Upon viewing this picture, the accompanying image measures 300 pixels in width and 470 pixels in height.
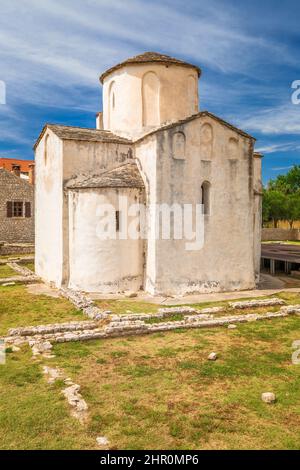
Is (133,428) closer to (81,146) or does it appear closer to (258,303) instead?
(258,303)

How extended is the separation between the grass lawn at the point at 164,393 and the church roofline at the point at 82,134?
9.04m

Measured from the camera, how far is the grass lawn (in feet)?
17.1

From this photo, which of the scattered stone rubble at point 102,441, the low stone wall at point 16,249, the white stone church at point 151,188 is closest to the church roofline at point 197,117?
the white stone church at point 151,188

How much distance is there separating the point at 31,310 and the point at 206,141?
899 cm

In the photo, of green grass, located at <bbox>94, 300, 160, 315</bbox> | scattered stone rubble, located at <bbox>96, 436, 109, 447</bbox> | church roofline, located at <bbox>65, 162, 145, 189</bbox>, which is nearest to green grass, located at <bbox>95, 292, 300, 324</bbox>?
green grass, located at <bbox>94, 300, 160, 315</bbox>

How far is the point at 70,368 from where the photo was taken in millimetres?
7660

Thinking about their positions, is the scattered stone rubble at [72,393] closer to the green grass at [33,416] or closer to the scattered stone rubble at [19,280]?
the green grass at [33,416]

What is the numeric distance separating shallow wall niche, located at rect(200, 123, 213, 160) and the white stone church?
39 millimetres

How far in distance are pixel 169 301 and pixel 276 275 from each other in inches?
371

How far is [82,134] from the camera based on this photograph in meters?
16.3

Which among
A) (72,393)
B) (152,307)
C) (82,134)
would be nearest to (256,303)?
(152,307)

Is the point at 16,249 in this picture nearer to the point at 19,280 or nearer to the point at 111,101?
the point at 19,280

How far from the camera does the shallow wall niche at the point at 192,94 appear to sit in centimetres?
1788
